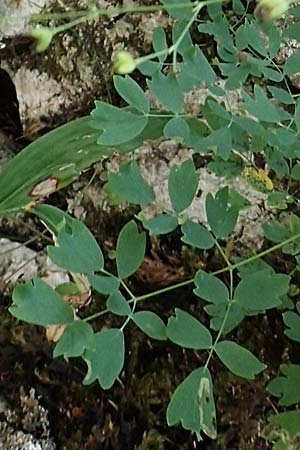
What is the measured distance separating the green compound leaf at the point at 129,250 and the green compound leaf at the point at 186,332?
0.27 ft

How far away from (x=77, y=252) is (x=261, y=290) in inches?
9.7

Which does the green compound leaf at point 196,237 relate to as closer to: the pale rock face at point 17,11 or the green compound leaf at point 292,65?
the green compound leaf at point 292,65

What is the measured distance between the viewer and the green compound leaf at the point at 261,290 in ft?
3.18

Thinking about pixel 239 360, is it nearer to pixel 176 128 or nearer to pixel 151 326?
pixel 151 326

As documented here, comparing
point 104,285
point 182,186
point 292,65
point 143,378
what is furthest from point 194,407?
point 292,65

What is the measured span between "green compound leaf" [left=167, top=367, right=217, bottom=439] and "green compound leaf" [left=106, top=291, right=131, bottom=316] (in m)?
0.12

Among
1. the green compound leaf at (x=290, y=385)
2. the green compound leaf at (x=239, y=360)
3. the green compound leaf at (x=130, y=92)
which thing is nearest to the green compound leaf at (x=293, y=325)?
the green compound leaf at (x=290, y=385)

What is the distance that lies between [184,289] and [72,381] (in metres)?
0.27

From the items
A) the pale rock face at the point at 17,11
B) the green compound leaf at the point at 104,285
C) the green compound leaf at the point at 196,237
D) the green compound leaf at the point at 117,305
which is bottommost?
the green compound leaf at the point at 196,237

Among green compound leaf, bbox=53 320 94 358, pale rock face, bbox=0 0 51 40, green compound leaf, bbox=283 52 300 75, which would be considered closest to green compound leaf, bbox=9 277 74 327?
green compound leaf, bbox=53 320 94 358

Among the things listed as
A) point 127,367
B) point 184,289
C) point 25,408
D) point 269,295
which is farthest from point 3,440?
point 269,295

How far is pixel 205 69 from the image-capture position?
1058mm

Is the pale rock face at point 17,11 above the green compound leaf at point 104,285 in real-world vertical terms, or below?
above

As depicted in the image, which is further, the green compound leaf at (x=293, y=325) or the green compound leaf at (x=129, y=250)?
the green compound leaf at (x=293, y=325)
